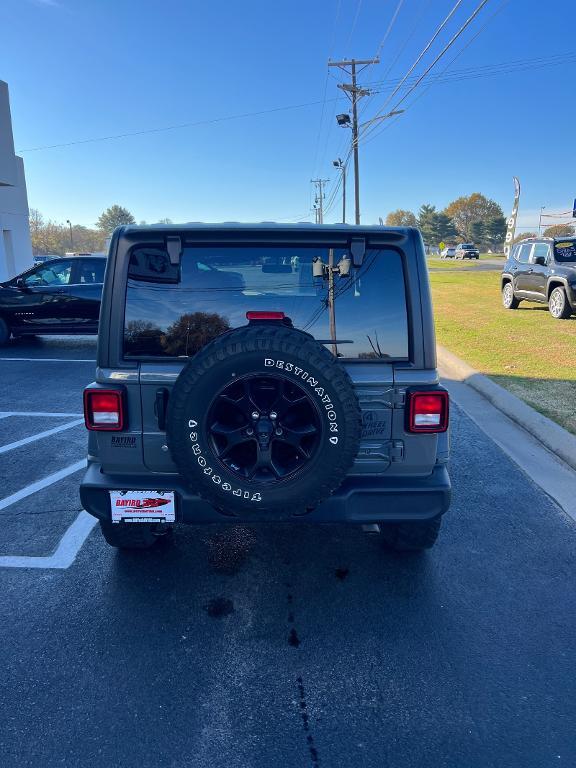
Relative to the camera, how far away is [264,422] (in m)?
2.58

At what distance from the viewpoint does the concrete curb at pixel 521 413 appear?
5.26 meters

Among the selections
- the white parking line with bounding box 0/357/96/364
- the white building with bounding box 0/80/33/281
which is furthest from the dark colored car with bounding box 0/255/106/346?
the white building with bounding box 0/80/33/281

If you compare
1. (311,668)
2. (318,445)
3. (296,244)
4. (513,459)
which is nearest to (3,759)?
(311,668)

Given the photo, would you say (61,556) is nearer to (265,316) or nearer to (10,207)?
(265,316)

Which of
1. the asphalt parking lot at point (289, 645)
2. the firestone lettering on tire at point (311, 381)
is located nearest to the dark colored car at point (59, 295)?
the asphalt parking lot at point (289, 645)

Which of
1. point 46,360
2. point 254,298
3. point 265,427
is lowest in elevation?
point 46,360

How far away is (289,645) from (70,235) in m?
122

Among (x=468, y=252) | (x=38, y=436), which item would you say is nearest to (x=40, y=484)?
(x=38, y=436)

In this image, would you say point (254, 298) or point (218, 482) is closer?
point (218, 482)

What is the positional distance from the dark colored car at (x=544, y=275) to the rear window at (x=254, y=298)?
11.6m

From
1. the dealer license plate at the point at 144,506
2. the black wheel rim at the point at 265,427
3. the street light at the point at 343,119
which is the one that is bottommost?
the dealer license plate at the point at 144,506

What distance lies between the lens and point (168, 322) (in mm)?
2809

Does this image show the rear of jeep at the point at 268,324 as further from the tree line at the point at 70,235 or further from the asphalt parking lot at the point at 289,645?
the tree line at the point at 70,235

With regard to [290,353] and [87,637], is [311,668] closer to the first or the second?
[87,637]
